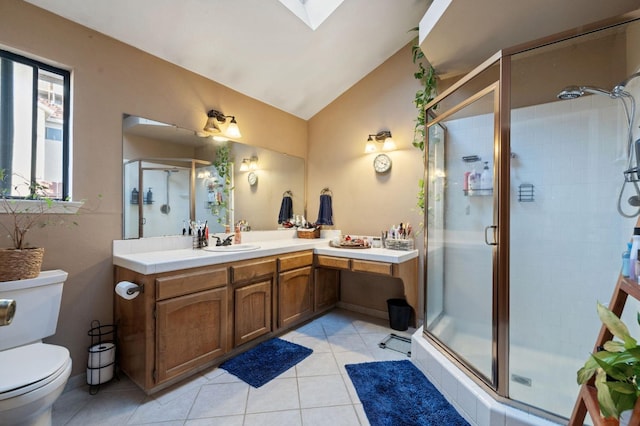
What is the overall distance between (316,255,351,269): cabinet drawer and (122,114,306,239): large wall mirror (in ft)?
2.46

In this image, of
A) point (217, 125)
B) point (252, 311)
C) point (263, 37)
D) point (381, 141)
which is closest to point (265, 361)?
point (252, 311)

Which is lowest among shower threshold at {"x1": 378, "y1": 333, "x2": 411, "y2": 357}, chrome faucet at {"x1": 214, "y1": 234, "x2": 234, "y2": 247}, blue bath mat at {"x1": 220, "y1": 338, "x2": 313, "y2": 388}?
shower threshold at {"x1": 378, "y1": 333, "x2": 411, "y2": 357}

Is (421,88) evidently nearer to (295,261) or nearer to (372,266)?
(372,266)

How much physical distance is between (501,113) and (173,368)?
255 cm

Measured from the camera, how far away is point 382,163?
9.98ft

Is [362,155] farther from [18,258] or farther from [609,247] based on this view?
[18,258]

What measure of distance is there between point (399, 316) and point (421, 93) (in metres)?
2.21

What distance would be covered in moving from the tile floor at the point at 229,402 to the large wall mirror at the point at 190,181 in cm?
106

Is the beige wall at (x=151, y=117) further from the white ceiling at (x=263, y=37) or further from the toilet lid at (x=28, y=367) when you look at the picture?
the toilet lid at (x=28, y=367)

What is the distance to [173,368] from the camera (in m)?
1.79

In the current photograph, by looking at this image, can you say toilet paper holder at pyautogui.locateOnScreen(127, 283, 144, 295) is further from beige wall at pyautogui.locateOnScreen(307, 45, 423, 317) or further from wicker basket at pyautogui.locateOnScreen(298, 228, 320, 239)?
beige wall at pyautogui.locateOnScreen(307, 45, 423, 317)

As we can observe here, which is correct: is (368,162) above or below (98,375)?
above

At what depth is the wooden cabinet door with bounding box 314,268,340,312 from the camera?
117 inches

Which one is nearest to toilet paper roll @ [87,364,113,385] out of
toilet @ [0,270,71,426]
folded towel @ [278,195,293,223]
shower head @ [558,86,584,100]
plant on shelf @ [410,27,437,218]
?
toilet @ [0,270,71,426]
